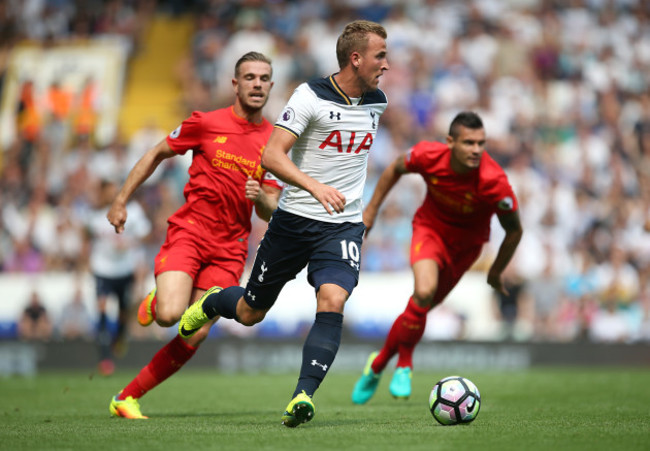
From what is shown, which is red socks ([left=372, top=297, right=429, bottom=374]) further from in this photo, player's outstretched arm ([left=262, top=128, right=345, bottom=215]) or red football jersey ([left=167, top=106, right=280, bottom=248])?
player's outstretched arm ([left=262, top=128, right=345, bottom=215])

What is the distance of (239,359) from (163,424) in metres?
8.12

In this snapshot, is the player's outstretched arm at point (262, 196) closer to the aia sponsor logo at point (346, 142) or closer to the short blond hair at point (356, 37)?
the aia sponsor logo at point (346, 142)

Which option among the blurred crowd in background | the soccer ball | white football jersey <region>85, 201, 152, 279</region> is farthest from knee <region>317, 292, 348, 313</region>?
the blurred crowd in background

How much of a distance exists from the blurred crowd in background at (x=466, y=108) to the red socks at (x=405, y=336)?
7.16 metres

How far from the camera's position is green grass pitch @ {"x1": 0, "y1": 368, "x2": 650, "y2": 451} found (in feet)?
19.0

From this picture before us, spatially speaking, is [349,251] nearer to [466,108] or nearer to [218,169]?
[218,169]

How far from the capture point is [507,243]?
877 cm

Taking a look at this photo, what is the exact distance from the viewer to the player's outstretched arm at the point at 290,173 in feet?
19.9

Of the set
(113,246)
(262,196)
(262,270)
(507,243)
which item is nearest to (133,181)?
(262,196)

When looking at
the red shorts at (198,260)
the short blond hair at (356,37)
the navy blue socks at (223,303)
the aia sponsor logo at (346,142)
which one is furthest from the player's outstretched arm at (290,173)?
the red shorts at (198,260)

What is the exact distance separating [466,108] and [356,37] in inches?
501

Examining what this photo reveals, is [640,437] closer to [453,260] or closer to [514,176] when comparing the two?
[453,260]

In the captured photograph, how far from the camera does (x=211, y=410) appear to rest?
27.7 feet

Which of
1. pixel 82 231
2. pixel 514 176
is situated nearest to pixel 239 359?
pixel 82 231
